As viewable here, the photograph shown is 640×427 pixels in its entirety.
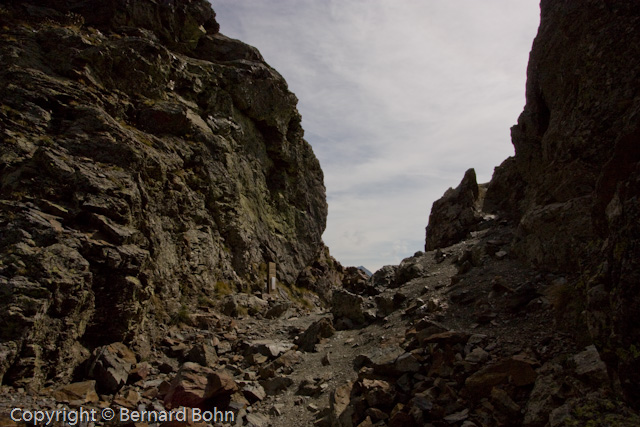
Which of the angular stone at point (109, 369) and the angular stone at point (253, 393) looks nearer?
the angular stone at point (109, 369)

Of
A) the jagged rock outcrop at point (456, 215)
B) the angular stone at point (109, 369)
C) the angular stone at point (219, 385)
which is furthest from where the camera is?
the jagged rock outcrop at point (456, 215)

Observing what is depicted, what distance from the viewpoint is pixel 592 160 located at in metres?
10.3

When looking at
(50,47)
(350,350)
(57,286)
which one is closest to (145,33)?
(50,47)

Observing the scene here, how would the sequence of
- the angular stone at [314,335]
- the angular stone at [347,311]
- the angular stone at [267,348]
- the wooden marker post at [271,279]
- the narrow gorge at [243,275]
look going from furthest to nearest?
the wooden marker post at [271,279]
the angular stone at [347,311]
the angular stone at [314,335]
the angular stone at [267,348]
the narrow gorge at [243,275]

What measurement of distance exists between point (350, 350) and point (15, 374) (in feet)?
33.3

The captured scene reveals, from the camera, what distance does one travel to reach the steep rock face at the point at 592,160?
4953mm

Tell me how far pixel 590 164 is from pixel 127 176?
54.3 ft

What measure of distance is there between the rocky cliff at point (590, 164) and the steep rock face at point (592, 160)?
0.06ft

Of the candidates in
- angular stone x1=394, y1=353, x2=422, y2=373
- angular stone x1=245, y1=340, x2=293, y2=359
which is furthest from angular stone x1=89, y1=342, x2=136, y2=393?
angular stone x1=394, y1=353, x2=422, y2=373

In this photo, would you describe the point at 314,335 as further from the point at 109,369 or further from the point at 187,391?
the point at 109,369

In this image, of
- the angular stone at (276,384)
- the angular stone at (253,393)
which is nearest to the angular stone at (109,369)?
the angular stone at (253,393)

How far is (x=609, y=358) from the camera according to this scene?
5.03m

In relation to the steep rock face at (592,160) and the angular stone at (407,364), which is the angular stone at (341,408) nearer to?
the angular stone at (407,364)

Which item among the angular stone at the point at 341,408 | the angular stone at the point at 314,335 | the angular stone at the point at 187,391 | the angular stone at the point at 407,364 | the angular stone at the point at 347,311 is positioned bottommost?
the angular stone at the point at 341,408
